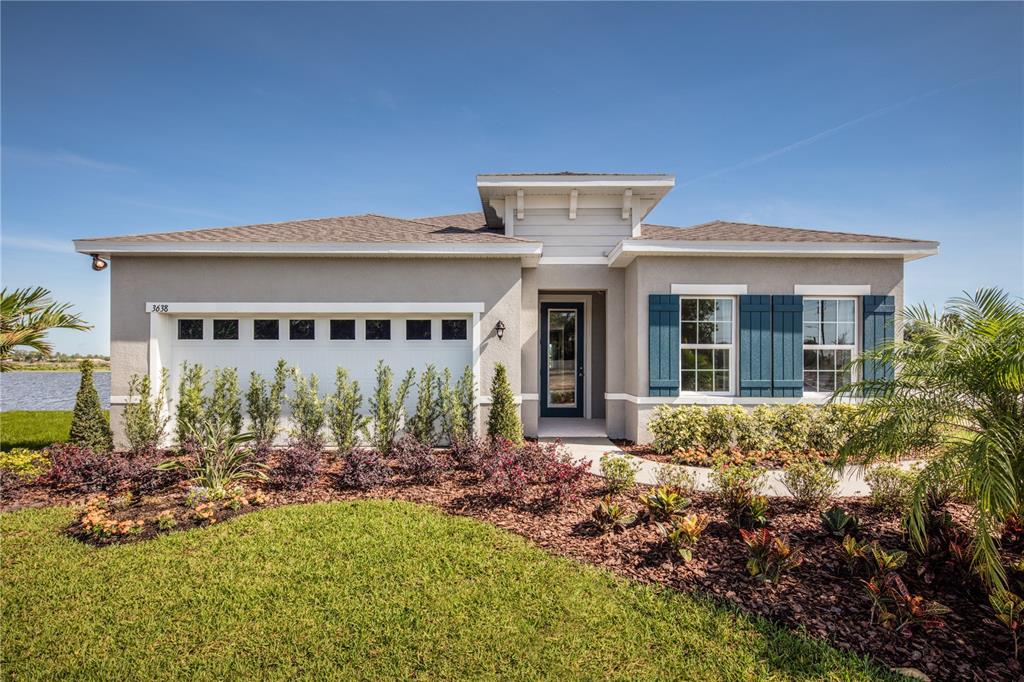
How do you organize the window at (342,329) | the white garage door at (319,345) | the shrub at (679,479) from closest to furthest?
1. the shrub at (679,479)
2. the white garage door at (319,345)
3. the window at (342,329)

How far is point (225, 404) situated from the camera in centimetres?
756

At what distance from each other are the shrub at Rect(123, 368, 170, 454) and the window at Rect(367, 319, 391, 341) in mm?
3465

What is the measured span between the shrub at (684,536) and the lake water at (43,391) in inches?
515

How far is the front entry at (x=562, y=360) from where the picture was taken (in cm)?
1109

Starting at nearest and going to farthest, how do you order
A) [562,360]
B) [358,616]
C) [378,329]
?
1. [358,616]
2. [378,329]
3. [562,360]

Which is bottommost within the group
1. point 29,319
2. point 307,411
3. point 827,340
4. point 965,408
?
point 307,411

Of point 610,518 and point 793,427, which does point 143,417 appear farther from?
point 793,427

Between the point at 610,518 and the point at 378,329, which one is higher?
the point at 378,329

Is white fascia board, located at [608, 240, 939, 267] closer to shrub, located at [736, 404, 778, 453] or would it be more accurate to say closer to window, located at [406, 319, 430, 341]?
shrub, located at [736, 404, 778, 453]

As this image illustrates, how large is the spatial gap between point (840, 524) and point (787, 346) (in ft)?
16.4

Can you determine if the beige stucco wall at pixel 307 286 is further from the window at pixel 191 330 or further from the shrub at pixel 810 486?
the shrub at pixel 810 486

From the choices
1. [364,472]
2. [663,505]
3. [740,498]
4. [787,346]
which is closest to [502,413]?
[364,472]

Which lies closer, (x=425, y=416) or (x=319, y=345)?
(x=425, y=416)

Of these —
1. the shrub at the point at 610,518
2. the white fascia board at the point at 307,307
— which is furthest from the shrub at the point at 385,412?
the shrub at the point at 610,518
